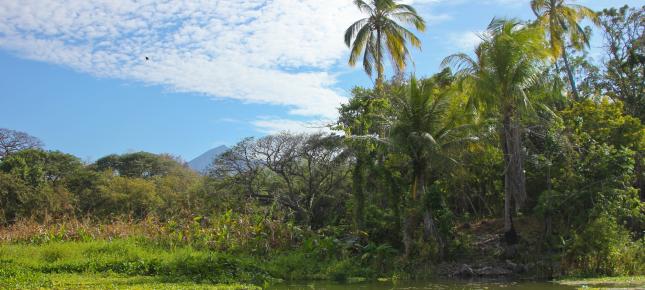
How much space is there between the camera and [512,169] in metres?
21.3

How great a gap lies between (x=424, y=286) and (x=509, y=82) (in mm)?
7871

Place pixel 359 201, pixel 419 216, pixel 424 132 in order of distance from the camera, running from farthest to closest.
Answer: pixel 359 201, pixel 419 216, pixel 424 132

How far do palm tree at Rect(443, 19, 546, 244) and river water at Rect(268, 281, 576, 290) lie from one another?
3.82 meters

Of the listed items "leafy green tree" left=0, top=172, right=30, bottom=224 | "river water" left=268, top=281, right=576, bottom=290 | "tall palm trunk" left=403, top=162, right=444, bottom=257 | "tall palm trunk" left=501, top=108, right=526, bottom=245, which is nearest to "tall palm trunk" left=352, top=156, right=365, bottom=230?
"tall palm trunk" left=403, top=162, right=444, bottom=257

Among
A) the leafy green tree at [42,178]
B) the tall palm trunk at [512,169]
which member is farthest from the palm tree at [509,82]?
the leafy green tree at [42,178]

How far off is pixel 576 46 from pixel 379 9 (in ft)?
36.7

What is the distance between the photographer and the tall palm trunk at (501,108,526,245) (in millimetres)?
20891

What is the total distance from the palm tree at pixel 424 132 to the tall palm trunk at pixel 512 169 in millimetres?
1522

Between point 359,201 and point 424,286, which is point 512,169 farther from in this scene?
point 424,286

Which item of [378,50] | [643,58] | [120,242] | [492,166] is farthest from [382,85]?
[120,242]

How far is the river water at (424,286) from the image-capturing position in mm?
16266

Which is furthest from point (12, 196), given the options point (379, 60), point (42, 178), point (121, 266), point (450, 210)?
point (450, 210)

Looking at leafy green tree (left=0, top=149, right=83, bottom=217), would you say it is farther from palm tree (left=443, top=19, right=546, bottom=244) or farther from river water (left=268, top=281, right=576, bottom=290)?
palm tree (left=443, top=19, right=546, bottom=244)

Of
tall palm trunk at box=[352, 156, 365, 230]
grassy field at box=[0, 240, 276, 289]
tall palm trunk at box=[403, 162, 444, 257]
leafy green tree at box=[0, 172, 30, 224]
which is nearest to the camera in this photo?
grassy field at box=[0, 240, 276, 289]
